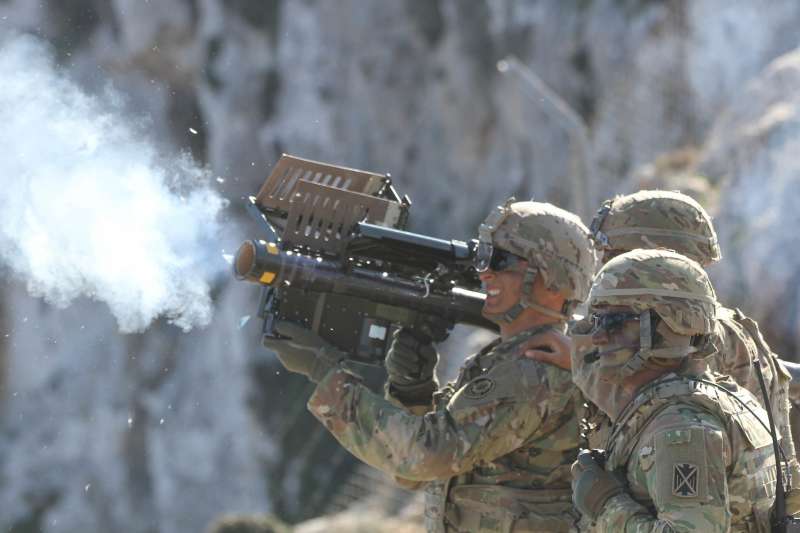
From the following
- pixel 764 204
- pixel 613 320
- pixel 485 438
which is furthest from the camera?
pixel 764 204

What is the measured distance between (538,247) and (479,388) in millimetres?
564

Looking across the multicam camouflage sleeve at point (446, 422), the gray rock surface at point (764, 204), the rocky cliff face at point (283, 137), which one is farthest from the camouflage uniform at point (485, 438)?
the rocky cliff face at point (283, 137)

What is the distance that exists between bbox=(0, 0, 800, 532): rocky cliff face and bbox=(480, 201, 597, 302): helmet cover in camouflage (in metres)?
14.6

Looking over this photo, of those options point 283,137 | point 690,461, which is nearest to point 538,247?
point 690,461

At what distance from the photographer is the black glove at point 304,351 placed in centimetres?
455

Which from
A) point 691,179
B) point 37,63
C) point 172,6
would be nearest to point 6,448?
point 172,6

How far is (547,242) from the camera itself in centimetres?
459

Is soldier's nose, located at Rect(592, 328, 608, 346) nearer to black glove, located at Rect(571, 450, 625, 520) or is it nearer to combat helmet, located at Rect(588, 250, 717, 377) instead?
combat helmet, located at Rect(588, 250, 717, 377)

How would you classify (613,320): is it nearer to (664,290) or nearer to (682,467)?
(664,290)

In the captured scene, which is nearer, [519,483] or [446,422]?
[446,422]

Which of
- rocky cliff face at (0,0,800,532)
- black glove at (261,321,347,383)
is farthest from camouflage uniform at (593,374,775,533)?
rocky cliff face at (0,0,800,532)

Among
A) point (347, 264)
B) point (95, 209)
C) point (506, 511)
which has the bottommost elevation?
point (506, 511)

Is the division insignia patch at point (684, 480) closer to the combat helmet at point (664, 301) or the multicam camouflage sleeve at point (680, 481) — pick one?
the multicam camouflage sleeve at point (680, 481)

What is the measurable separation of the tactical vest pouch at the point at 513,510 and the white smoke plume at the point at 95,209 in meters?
1.61
